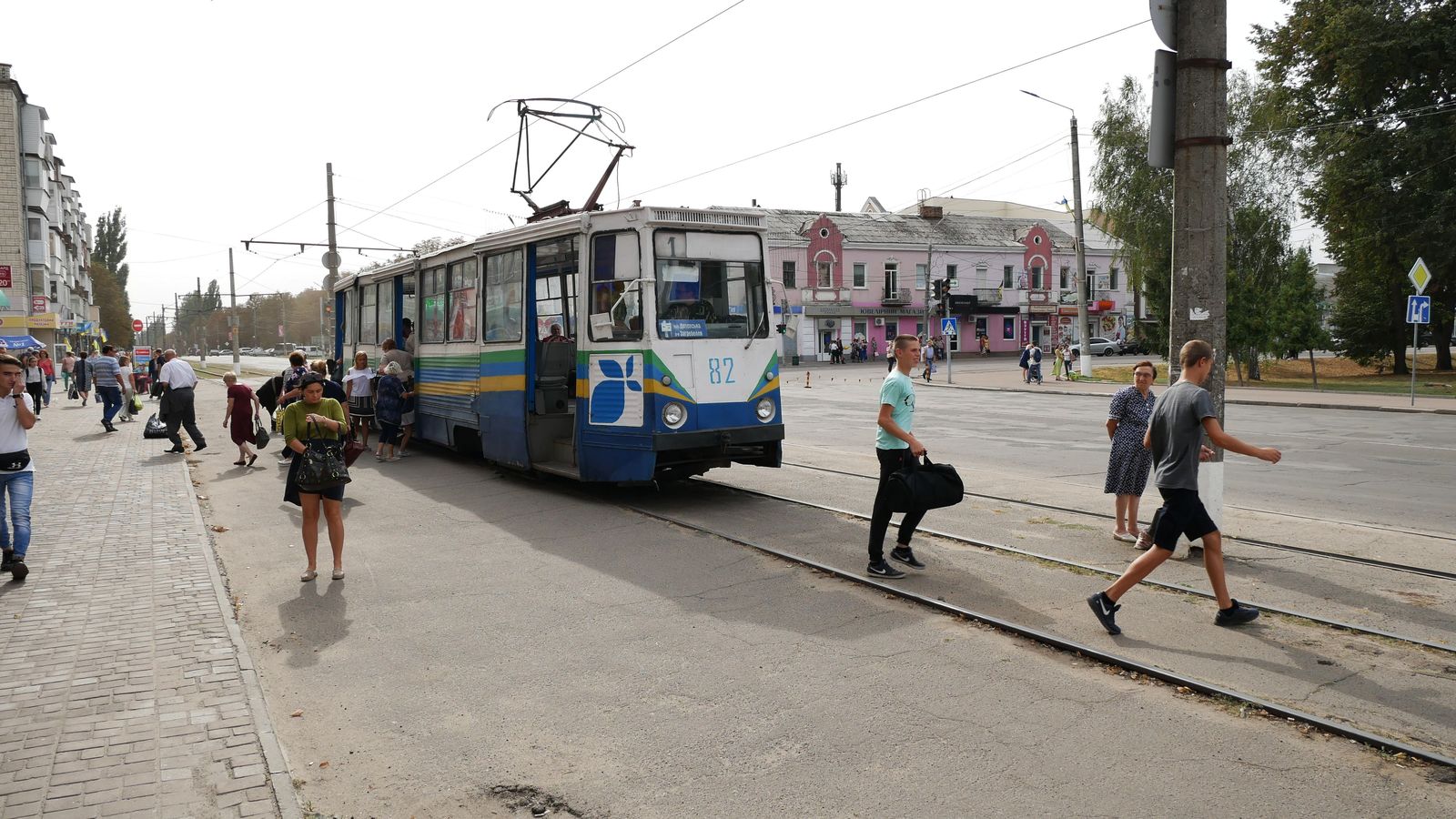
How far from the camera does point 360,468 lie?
48.4ft

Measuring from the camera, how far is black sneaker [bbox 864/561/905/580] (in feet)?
24.7

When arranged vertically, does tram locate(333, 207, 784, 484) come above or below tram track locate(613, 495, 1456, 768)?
above

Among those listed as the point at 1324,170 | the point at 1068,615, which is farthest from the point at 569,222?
the point at 1324,170

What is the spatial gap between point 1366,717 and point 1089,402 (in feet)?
84.8

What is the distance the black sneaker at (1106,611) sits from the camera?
617cm

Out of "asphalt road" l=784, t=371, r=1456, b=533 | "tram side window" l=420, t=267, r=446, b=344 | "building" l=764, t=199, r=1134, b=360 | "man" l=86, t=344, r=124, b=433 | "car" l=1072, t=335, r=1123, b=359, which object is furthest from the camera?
"car" l=1072, t=335, r=1123, b=359

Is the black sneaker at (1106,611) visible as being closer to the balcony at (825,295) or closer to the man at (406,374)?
the man at (406,374)

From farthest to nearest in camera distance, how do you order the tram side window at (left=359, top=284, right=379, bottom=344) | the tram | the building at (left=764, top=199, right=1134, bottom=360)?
the building at (left=764, top=199, right=1134, bottom=360) < the tram side window at (left=359, top=284, right=379, bottom=344) < the tram

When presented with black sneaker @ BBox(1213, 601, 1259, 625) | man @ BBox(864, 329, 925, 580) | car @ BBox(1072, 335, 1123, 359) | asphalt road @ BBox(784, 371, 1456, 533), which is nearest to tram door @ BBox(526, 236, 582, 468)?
man @ BBox(864, 329, 925, 580)

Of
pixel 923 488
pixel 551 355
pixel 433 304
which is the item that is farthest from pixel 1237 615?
pixel 433 304

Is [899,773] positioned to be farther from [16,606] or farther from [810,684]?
[16,606]

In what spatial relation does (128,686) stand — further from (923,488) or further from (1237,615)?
(1237,615)

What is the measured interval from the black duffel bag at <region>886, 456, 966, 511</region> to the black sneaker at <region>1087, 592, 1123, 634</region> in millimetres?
1370

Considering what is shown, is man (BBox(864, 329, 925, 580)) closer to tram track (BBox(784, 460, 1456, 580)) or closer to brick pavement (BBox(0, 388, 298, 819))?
tram track (BBox(784, 460, 1456, 580))
